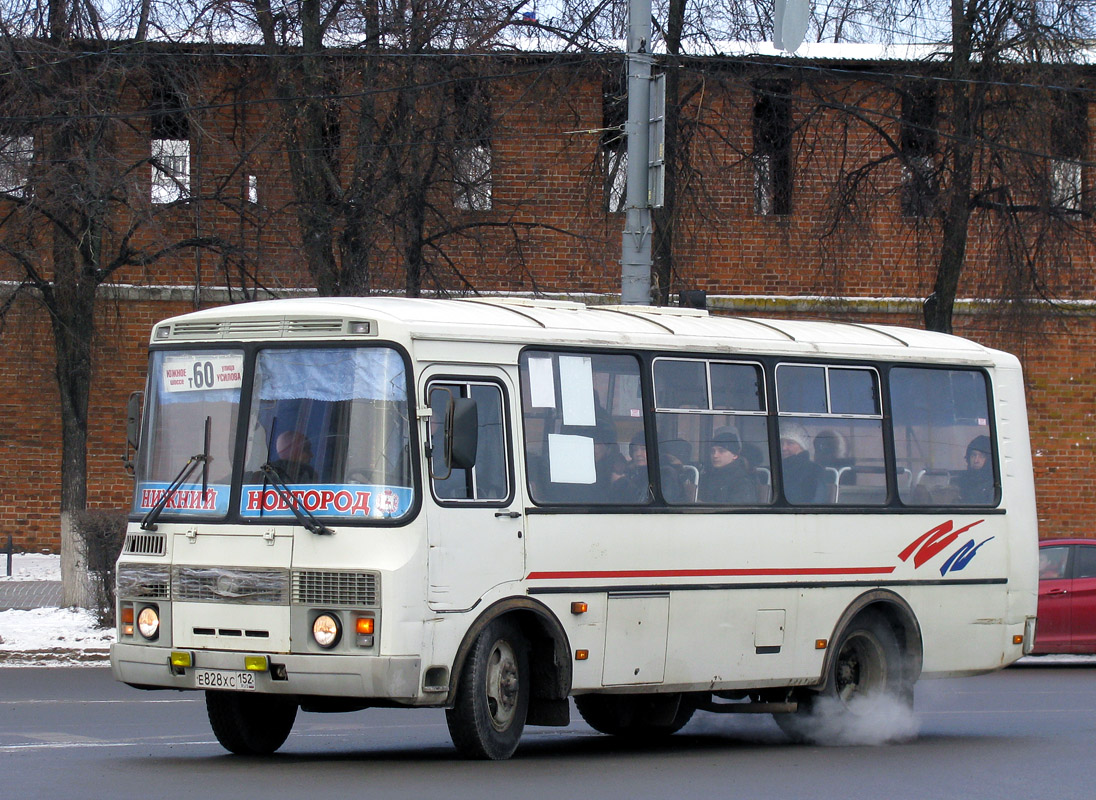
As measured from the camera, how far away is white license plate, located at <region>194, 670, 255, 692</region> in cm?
896

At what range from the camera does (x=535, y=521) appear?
31.7 ft

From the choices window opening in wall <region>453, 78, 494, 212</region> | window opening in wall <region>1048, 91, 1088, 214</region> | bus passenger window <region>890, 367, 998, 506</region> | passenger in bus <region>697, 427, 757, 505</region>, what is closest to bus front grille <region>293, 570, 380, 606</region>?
passenger in bus <region>697, 427, 757, 505</region>

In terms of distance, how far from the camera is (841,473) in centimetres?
1170

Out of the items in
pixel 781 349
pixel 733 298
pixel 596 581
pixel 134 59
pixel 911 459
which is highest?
pixel 134 59

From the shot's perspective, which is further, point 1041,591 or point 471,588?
point 1041,591

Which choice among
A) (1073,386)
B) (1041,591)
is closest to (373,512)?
(1041,591)

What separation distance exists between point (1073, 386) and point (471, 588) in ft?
65.7

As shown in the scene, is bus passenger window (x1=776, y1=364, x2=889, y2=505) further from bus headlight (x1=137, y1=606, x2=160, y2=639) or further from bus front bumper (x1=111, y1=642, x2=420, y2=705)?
bus headlight (x1=137, y1=606, x2=160, y2=639)

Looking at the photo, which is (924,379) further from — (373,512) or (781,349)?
(373,512)

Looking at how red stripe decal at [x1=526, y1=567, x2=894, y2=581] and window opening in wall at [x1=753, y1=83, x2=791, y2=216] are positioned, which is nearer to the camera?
red stripe decal at [x1=526, y1=567, x2=894, y2=581]

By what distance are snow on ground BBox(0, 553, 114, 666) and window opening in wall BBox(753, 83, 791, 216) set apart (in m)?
10.2

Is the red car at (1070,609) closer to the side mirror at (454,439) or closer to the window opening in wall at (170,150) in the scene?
the side mirror at (454,439)

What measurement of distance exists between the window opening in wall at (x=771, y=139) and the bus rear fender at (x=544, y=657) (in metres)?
12.4

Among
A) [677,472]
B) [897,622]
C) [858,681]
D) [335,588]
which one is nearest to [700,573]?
[677,472]
